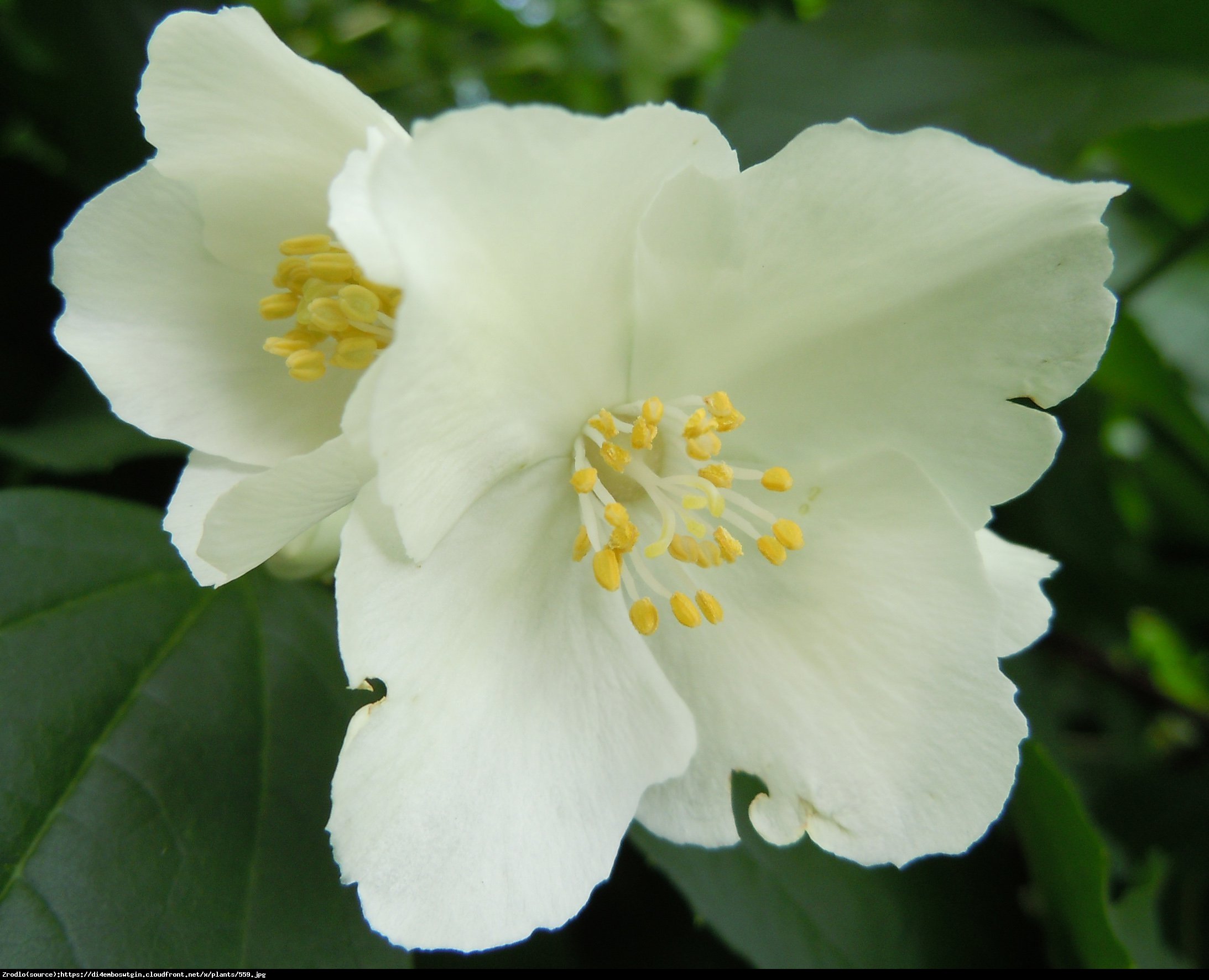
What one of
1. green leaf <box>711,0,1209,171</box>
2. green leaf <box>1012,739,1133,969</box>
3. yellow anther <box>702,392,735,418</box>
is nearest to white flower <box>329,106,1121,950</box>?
yellow anther <box>702,392,735,418</box>

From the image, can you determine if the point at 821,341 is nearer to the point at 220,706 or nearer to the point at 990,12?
the point at 220,706

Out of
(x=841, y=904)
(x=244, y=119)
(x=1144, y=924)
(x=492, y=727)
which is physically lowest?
(x=1144, y=924)

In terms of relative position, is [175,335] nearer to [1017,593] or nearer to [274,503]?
[274,503]

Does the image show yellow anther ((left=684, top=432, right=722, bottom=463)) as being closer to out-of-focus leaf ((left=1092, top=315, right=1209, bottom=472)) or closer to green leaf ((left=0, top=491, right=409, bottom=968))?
green leaf ((left=0, top=491, right=409, bottom=968))

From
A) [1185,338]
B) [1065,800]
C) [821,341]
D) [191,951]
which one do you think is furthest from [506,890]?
[1185,338]

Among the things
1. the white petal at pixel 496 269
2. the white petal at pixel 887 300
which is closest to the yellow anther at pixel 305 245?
Answer: the white petal at pixel 496 269

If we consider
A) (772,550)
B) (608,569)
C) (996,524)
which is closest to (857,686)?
(772,550)

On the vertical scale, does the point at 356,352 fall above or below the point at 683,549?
above
